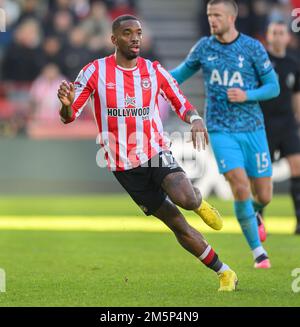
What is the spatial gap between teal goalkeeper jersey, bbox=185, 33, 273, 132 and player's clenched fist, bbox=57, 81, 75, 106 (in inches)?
101

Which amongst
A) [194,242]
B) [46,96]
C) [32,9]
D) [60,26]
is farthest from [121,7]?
[194,242]

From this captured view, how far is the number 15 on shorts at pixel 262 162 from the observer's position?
10.5 metres

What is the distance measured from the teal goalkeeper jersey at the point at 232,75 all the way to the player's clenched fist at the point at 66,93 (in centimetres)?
257

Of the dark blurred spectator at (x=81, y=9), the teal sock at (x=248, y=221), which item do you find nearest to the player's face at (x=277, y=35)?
the teal sock at (x=248, y=221)

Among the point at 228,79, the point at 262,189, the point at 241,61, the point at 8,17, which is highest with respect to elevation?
the point at 8,17

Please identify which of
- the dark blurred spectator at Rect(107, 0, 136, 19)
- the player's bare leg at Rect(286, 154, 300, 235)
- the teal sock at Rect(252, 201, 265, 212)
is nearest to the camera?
the teal sock at Rect(252, 201, 265, 212)

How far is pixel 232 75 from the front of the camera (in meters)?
10.3

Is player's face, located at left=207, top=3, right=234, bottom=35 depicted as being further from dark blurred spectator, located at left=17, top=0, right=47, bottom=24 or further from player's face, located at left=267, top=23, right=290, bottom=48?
dark blurred spectator, located at left=17, top=0, right=47, bottom=24

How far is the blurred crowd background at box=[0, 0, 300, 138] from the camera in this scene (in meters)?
20.1

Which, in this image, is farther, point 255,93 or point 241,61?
point 241,61

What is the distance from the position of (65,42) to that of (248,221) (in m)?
12.5

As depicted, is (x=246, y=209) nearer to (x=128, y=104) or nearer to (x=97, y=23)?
(x=128, y=104)

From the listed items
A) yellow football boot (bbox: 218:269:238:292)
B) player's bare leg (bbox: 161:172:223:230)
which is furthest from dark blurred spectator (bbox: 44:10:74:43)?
yellow football boot (bbox: 218:269:238:292)
